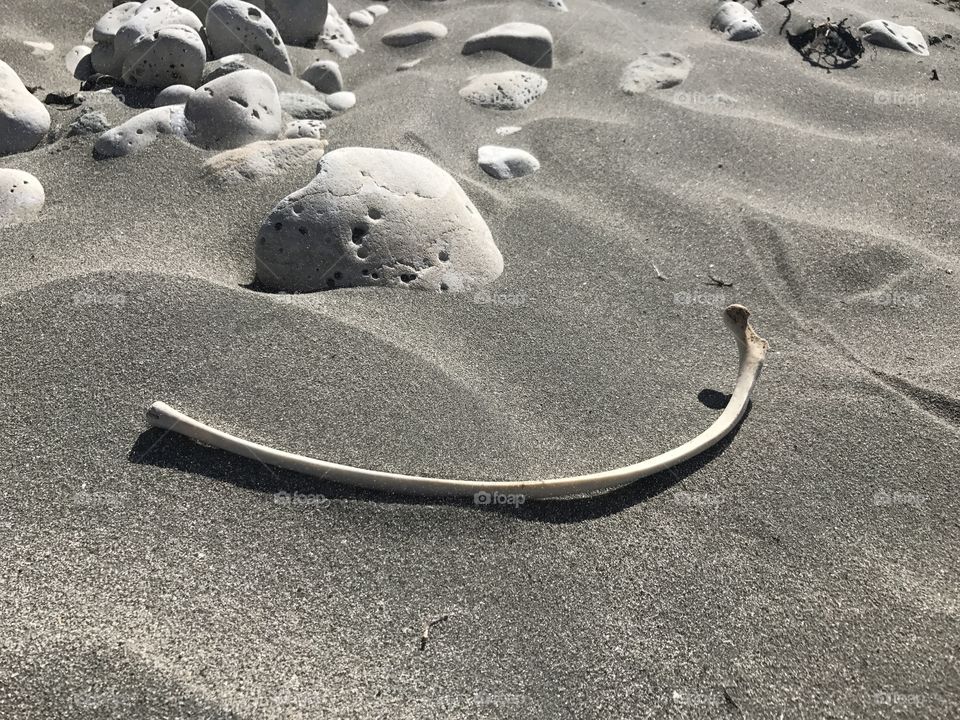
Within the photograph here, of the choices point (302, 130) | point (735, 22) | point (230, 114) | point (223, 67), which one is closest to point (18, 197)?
point (230, 114)

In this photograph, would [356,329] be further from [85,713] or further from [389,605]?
[85,713]

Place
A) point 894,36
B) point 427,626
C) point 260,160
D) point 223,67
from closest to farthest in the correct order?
point 427,626
point 260,160
point 223,67
point 894,36

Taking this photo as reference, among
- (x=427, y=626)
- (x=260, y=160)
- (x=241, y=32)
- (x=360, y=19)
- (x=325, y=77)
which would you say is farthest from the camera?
(x=360, y=19)

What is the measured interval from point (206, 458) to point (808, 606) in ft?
4.74

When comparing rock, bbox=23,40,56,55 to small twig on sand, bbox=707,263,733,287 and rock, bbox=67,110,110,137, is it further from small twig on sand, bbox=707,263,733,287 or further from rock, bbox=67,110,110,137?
small twig on sand, bbox=707,263,733,287

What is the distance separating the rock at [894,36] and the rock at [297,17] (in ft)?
10.3

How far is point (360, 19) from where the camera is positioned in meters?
4.51

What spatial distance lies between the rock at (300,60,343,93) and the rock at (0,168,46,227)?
1478mm

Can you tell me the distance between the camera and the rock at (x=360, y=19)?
4.49 m

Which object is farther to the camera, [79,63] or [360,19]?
[360,19]

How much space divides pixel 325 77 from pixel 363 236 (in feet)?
5.76

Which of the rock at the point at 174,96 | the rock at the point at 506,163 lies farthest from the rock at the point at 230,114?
the rock at the point at 506,163

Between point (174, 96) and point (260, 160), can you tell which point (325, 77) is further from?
point (260, 160)

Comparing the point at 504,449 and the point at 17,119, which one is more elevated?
the point at 17,119
